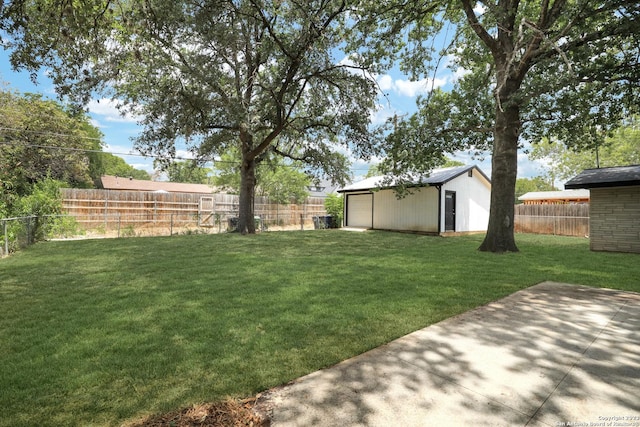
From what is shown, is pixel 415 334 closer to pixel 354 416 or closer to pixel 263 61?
pixel 354 416

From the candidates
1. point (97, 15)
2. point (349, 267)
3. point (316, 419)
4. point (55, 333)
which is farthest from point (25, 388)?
point (97, 15)

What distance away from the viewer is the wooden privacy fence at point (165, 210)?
16031 mm

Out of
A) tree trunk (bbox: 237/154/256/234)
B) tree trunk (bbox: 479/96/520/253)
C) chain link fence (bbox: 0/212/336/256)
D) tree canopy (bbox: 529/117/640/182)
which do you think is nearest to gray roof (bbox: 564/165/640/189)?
tree trunk (bbox: 479/96/520/253)

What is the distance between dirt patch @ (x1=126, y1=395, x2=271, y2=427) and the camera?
1801 mm

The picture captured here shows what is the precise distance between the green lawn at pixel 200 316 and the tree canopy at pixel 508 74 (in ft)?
12.9

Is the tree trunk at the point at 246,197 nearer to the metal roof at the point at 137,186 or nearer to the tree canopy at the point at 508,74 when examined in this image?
the tree canopy at the point at 508,74

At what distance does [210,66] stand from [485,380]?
9950 mm

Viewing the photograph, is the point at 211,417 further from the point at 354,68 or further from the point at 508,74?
the point at 354,68

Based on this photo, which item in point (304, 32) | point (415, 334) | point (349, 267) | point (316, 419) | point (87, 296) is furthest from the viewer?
point (304, 32)

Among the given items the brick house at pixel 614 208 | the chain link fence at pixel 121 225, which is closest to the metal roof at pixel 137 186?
the chain link fence at pixel 121 225

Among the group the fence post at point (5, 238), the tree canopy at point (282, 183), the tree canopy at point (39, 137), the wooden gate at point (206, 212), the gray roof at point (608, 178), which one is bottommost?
the fence post at point (5, 238)

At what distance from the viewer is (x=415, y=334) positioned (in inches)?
123

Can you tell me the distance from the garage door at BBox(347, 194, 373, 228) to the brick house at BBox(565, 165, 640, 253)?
32.5 ft

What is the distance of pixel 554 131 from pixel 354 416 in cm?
1223
